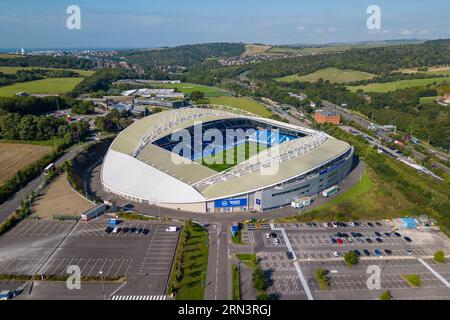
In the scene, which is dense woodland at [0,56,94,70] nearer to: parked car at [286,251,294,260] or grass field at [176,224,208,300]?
grass field at [176,224,208,300]

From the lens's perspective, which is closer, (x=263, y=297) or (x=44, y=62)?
(x=263, y=297)

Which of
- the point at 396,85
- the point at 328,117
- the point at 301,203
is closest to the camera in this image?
the point at 301,203

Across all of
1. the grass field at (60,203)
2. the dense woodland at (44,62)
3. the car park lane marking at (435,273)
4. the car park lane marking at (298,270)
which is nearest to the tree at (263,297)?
the car park lane marking at (298,270)

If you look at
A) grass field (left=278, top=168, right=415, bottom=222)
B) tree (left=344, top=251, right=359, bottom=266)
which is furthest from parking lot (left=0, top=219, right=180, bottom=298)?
tree (left=344, top=251, right=359, bottom=266)

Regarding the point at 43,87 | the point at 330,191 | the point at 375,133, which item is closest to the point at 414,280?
the point at 330,191

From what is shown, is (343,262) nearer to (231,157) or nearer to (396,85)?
(231,157)

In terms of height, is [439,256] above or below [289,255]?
below

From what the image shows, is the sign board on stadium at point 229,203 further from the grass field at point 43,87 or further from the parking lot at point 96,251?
the grass field at point 43,87
